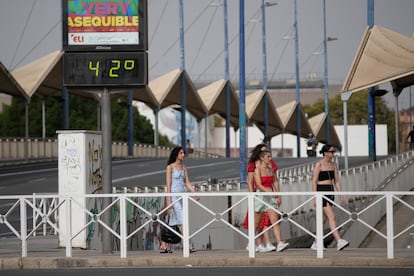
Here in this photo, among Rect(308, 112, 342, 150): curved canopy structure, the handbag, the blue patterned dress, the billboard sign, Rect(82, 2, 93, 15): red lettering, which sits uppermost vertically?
Rect(82, 2, 93, 15): red lettering

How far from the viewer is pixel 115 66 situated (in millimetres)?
20750

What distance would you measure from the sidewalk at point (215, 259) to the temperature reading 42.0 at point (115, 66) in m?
2.94

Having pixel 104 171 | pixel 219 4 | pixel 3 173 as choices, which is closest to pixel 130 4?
pixel 104 171

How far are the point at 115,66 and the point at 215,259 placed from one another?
3.70m

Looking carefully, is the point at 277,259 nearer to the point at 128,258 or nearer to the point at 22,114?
the point at 128,258

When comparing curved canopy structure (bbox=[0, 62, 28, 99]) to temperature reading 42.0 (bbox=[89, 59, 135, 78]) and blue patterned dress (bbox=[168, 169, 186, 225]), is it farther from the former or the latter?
blue patterned dress (bbox=[168, 169, 186, 225])

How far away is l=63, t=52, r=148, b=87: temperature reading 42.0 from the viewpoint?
20688 millimetres

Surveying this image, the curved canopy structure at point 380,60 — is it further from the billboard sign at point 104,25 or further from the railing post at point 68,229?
the railing post at point 68,229

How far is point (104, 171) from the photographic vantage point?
20844 millimetres

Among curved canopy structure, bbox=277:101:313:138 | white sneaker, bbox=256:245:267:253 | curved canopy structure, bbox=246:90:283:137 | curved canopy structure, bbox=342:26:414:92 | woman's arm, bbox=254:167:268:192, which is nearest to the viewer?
woman's arm, bbox=254:167:268:192

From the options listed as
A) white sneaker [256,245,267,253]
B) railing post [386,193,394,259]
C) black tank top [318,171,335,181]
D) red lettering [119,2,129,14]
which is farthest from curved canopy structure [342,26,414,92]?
railing post [386,193,394,259]

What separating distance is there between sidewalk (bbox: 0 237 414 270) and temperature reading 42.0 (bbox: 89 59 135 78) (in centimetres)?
294

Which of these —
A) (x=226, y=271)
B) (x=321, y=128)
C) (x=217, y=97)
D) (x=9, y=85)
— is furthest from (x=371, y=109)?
(x=321, y=128)

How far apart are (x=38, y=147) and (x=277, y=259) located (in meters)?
57.5
